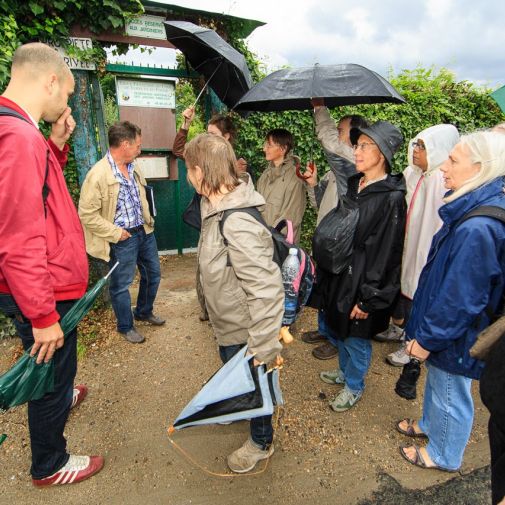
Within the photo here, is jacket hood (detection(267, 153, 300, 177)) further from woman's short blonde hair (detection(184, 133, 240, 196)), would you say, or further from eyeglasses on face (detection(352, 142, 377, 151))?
woman's short blonde hair (detection(184, 133, 240, 196))

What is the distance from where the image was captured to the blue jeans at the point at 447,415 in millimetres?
2229

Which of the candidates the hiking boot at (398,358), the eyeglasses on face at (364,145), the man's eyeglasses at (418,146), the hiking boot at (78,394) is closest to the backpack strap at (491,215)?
the eyeglasses on face at (364,145)

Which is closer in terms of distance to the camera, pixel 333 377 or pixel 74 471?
pixel 74 471

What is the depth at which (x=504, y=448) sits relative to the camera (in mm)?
1372

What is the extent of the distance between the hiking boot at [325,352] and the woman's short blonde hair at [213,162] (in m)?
2.34

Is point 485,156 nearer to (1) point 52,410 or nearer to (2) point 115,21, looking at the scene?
(1) point 52,410

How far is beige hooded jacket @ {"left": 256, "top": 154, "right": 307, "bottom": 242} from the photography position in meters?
3.80

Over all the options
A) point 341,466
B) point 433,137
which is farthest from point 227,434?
point 433,137

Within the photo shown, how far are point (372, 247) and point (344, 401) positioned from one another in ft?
4.53

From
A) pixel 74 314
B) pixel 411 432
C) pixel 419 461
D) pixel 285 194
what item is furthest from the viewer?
pixel 285 194

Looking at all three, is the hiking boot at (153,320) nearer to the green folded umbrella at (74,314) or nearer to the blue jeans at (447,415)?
the green folded umbrella at (74,314)

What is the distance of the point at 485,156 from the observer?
186cm

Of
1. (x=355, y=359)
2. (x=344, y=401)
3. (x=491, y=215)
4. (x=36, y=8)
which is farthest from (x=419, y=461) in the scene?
(x=36, y=8)

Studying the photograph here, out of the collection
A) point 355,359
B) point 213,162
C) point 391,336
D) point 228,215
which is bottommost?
point 391,336
